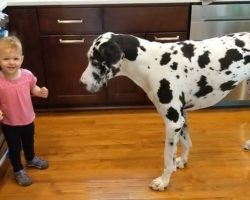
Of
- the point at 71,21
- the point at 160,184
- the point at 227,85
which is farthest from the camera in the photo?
the point at 71,21

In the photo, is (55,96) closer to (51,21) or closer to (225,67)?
(51,21)

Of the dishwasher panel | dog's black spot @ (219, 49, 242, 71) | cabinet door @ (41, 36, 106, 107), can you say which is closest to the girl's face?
cabinet door @ (41, 36, 106, 107)

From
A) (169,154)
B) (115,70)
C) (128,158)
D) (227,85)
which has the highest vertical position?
(115,70)

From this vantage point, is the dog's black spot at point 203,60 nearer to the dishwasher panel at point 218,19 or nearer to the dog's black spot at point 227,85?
the dog's black spot at point 227,85

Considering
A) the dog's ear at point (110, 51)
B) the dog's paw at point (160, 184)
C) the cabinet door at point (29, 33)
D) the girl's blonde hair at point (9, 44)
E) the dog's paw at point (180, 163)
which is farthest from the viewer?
the cabinet door at point (29, 33)

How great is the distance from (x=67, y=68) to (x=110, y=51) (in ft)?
3.77

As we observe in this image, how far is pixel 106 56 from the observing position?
1.87m

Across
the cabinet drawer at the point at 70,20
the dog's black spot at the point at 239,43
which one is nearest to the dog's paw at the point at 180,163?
the dog's black spot at the point at 239,43

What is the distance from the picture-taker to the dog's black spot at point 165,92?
1941mm

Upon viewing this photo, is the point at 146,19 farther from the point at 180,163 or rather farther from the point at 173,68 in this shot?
the point at 180,163

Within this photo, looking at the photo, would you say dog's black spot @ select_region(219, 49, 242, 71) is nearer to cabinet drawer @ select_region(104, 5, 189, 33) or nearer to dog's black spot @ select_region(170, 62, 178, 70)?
dog's black spot @ select_region(170, 62, 178, 70)

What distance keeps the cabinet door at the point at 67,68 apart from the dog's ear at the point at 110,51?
0.88 m

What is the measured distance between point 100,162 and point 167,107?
766 millimetres

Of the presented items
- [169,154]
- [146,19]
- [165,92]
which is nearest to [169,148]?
[169,154]
